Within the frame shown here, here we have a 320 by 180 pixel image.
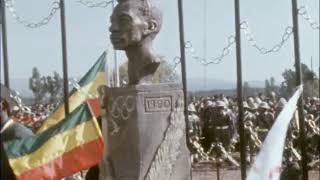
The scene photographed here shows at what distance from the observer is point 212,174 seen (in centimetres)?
1328

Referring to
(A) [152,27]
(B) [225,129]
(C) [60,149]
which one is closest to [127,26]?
(A) [152,27]

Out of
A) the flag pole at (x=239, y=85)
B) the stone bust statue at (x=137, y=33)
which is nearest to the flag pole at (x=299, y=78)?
the flag pole at (x=239, y=85)

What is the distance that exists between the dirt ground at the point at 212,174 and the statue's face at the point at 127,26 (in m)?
5.47

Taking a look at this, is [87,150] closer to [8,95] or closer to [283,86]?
[8,95]

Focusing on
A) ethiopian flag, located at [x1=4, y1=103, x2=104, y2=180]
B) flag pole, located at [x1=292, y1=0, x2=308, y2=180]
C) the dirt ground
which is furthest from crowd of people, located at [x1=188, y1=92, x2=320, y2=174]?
ethiopian flag, located at [x1=4, y1=103, x2=104, y2=180]

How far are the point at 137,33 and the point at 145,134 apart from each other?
3.13ft

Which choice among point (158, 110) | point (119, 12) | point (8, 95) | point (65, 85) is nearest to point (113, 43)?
point (119, 12)

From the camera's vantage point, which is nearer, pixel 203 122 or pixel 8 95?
pixel 8 95

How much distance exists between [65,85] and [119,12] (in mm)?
1507

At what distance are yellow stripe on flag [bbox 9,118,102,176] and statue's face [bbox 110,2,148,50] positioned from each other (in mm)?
1302

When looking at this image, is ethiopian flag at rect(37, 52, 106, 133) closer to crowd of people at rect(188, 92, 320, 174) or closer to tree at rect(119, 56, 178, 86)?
tree at rect(119, 56, 178, 86)

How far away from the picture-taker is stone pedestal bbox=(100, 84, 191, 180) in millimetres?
6957

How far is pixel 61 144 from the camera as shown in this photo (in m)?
5.82

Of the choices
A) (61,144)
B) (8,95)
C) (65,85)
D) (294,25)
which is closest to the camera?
(8,95)
